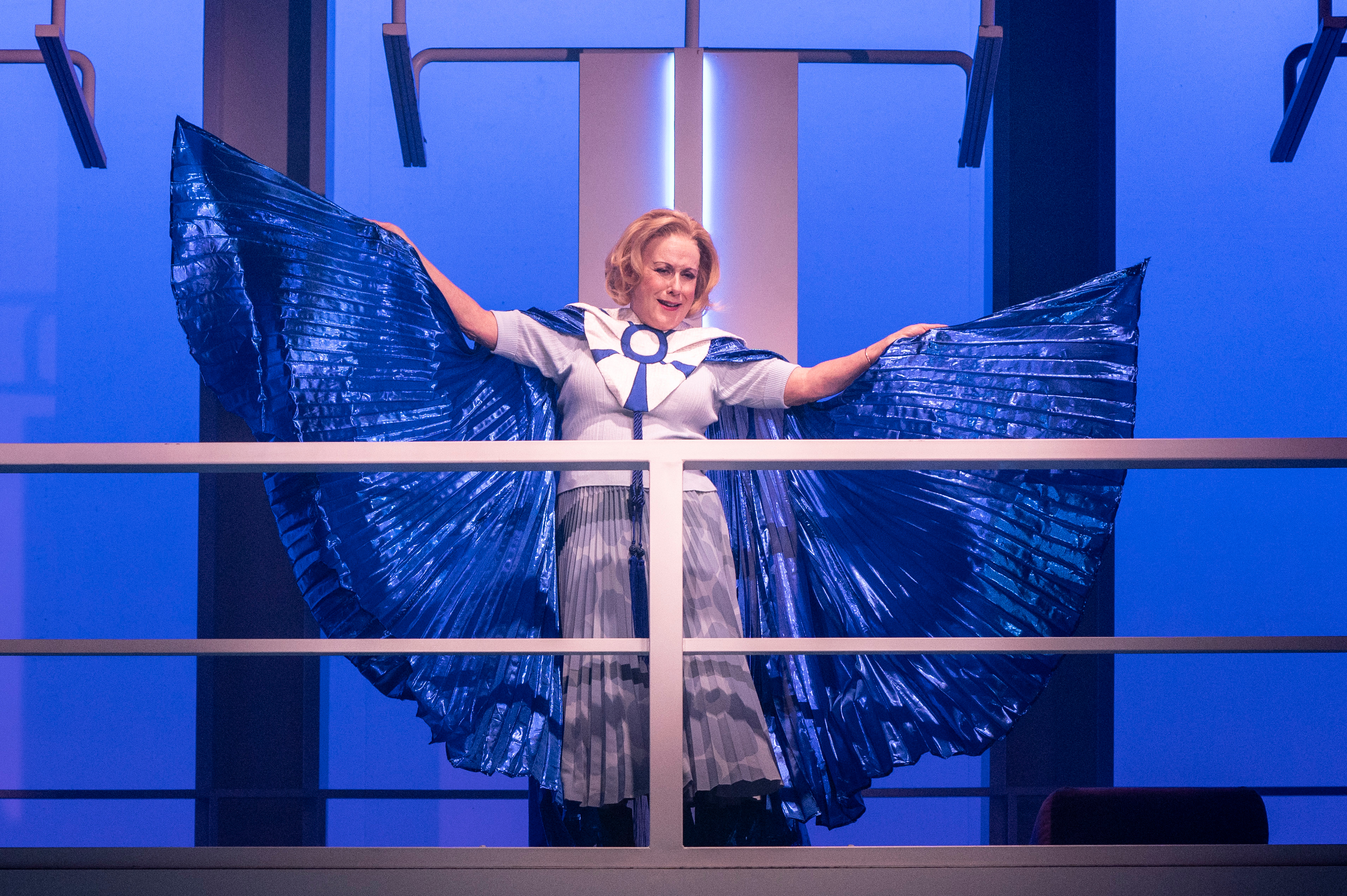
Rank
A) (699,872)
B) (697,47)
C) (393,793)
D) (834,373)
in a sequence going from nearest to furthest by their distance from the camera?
(699,872) < (834,373) < (697,47) < (393,793)

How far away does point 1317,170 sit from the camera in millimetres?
2951

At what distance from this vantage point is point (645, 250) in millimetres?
2062

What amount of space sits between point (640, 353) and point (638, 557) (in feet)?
1.17

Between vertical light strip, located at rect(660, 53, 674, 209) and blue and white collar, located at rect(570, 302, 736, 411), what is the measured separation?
407 millimetres

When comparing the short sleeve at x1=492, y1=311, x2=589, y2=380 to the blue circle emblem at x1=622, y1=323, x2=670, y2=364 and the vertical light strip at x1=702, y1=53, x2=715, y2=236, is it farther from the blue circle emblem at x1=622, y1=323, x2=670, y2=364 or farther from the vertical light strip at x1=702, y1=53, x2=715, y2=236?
the vertical light strip at x1=702, y1=53, x2=715, y2=236

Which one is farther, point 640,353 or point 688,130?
point 688,130

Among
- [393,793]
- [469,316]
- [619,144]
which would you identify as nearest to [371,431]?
[469,316]

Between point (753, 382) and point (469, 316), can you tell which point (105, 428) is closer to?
point (469, 316)

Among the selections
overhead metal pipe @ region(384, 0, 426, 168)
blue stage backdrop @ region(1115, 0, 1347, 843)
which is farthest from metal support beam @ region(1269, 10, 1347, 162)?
overhead metal pipe @ region(384, 0, 426, 168)

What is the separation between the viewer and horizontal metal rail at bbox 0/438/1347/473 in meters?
1.35

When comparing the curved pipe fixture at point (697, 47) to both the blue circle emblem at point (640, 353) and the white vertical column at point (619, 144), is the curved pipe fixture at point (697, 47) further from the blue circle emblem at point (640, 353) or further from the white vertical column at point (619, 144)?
the blue circle emblem at point (640, 353)

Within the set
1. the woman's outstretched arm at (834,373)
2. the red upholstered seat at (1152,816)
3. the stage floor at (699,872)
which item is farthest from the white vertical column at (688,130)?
the stage floor at (699,872)

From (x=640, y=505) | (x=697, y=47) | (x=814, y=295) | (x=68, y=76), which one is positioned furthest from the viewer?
(x=814, y=295)

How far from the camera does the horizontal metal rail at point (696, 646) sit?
1.33m
